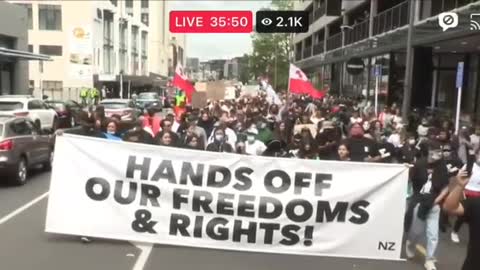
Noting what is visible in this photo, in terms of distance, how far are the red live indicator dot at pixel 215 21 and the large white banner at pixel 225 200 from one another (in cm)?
915

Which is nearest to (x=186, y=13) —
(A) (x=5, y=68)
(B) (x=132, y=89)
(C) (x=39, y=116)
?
(C) (x=39, y=116)

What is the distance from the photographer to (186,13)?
1745cm

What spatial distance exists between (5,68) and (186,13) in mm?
27966

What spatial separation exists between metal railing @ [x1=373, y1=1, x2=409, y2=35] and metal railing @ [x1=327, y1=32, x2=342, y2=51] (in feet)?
42.1

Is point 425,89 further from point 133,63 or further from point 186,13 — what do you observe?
point 133,63

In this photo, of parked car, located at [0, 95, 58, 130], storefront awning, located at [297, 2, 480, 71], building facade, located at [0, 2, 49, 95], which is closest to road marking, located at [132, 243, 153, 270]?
storefront awning, located at [297, 2, 480, 71]

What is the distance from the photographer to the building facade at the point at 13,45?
134 ft

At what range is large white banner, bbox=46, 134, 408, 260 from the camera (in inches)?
321

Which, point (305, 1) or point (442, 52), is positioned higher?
point (305, 1)

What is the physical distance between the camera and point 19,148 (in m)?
14.6

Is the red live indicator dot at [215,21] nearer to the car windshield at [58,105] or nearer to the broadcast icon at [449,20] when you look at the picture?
the broadcast icon at [449,20]

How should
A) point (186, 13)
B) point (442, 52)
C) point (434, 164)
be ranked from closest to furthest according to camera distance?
point (434, 164)
point (186, 13)
point (442, 52)

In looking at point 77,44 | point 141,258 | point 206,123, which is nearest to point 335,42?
point 77,44

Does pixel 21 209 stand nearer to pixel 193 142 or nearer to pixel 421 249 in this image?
pixel 193 142
